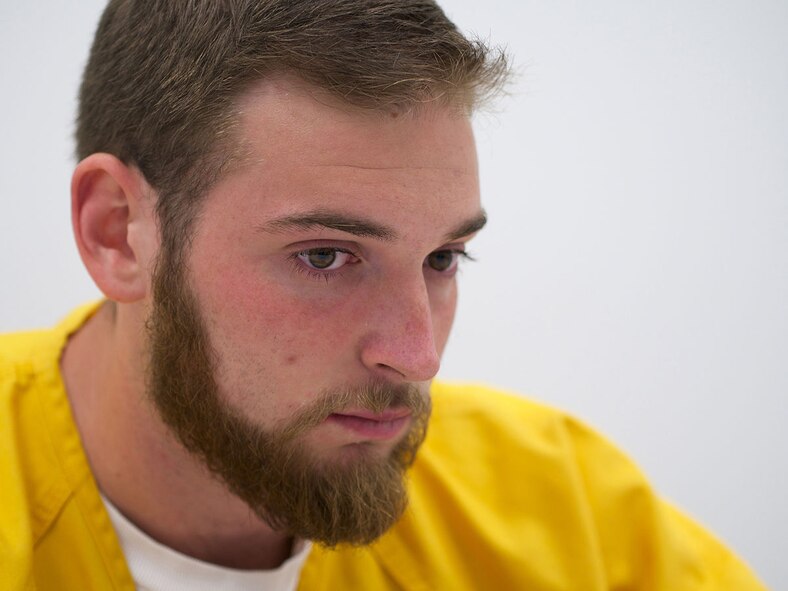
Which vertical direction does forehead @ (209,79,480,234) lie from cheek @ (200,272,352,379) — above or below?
above

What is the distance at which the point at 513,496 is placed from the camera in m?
1.66

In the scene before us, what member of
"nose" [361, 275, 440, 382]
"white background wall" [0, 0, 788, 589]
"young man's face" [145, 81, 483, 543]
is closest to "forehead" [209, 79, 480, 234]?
"young man's face" [145, 81, 483, 543]

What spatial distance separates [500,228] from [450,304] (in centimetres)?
103

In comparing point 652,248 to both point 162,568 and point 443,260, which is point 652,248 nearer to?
point 443,260

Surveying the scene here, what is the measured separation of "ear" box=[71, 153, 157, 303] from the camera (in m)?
1.29

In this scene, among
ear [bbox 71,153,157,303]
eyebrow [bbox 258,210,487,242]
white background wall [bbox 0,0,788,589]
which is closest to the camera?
eyebrow [bbox 258,210,487,242]

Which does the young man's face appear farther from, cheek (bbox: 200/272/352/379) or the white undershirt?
the white undershirt

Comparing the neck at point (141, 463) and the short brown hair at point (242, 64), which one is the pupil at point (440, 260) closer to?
the short brown hair at point (242, 64)

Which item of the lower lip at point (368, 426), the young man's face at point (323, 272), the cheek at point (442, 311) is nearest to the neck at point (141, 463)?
the young man's face at point (323, 272)

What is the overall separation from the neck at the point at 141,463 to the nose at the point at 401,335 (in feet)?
1.23

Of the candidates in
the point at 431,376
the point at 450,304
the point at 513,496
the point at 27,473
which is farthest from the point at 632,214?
the point at 27,473

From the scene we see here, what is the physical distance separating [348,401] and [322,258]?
0.18 m

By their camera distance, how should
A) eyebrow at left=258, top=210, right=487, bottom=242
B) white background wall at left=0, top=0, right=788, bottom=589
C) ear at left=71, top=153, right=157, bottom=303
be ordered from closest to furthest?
eyebrow at left=258, top=210, right=487, bottom=242 → ear at left=71, top=153, right=157, bottom=303 → white background wall at left=0, top=0, right=788, bottom=589

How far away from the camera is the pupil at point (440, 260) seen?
4.29ft
